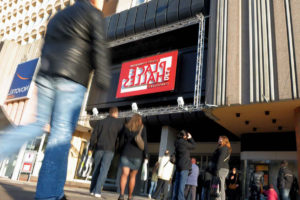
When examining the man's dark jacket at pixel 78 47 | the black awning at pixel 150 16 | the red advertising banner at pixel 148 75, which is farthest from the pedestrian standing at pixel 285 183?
the black awning at pixel 150 16

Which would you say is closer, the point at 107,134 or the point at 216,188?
the point at 107,134

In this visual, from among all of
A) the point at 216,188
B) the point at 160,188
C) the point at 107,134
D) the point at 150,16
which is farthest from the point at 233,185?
the point at 150,16

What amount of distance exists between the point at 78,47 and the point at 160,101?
39.5 feet

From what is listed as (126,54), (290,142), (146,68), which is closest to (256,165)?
(290,142)

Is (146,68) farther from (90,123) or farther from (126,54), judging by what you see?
(90,123)

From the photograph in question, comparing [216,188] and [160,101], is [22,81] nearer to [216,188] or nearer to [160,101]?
[160,101]

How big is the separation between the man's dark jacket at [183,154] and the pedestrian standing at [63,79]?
3.51 m

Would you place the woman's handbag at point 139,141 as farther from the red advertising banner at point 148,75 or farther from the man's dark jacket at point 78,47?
the red advertising banner at point 148,75

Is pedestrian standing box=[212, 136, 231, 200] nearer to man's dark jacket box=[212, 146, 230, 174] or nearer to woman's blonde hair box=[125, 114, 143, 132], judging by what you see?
man's dark jacket box=[212, 146, 230, 174]

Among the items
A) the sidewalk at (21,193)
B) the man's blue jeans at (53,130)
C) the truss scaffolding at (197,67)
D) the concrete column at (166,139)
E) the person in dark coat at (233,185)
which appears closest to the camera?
the man's blue jeans at (53,130)

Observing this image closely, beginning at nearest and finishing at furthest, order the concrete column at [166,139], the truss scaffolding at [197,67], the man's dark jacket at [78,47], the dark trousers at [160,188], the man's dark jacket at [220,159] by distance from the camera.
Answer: the man's dark jacket at [78,47], the man's dark jacket at [220,159], the dark trousers at [160,188], the truss scaffolding at [197,67], the concrete column at [166,139]

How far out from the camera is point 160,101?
1398 centimetres

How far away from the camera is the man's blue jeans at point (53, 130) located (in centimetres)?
173

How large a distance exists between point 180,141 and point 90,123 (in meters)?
12.0
